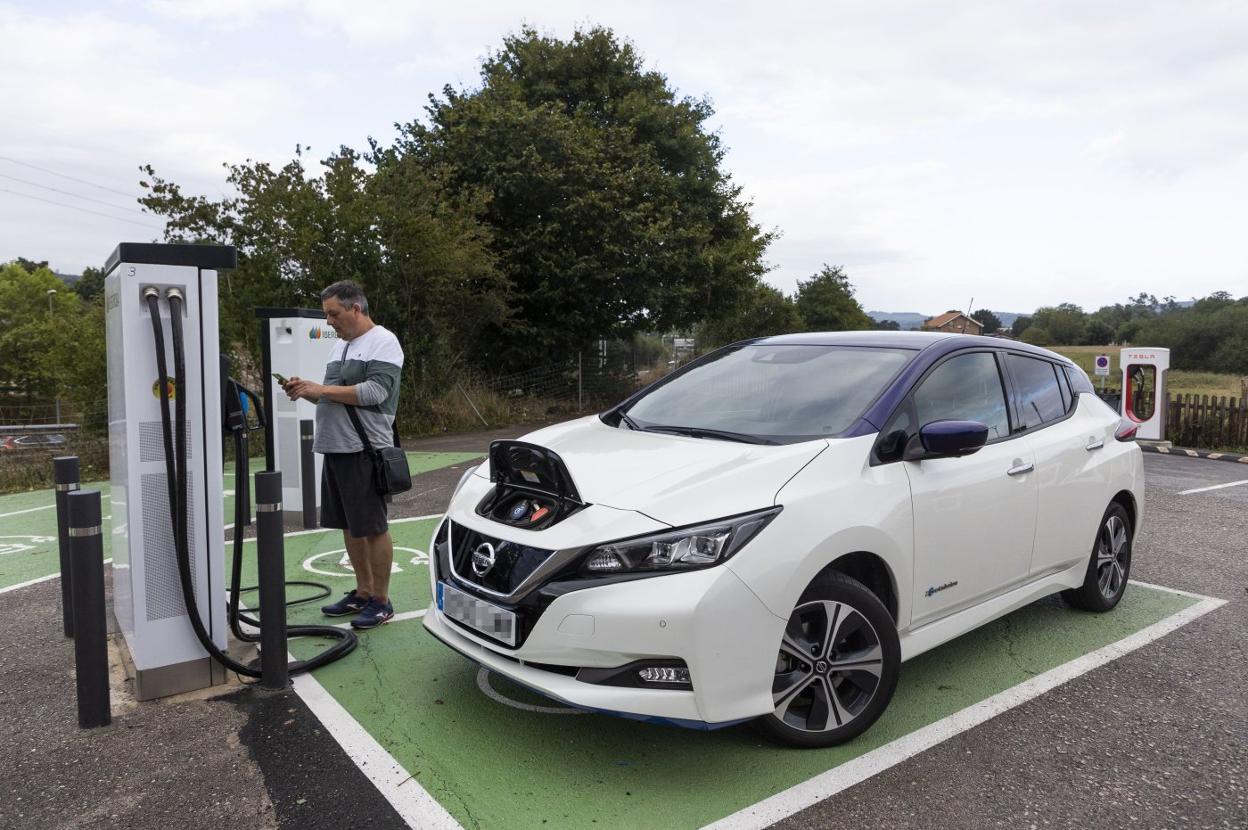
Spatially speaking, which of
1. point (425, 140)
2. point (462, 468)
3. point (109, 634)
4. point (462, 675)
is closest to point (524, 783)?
point (462, 675)

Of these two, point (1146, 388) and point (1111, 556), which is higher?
point (1146, 388)

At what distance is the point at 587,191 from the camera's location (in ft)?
63.1

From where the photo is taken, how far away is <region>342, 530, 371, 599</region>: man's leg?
4684mm

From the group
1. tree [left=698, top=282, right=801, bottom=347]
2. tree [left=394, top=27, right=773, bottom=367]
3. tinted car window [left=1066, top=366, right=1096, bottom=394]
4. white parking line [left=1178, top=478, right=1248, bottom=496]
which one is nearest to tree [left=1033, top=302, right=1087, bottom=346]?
tree [left=698, top=282, right=801, bottom=347]

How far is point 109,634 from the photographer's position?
471 centimetres

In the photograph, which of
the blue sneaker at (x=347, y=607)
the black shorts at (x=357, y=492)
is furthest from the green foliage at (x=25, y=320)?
the black shorts at (x=357, y=492)

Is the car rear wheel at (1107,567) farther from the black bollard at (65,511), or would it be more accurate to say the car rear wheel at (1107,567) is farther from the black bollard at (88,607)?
the black bollard at (65,511)

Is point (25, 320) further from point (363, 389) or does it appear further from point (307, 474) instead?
point (363, 389)

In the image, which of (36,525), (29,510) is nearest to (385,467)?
(36,525)

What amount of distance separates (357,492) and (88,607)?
136 centimetres

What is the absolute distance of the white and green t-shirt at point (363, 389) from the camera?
4.45 meters

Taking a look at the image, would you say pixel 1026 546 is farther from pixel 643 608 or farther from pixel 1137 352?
pixel 1137 352

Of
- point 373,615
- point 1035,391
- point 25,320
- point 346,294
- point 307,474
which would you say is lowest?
point 373,615

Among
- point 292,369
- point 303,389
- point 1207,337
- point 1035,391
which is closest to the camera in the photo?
point 303,389
